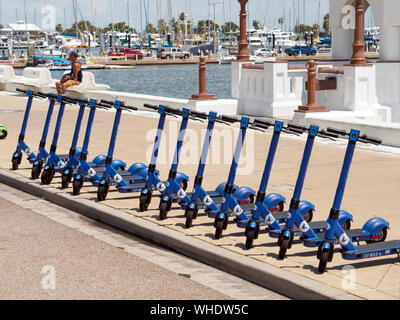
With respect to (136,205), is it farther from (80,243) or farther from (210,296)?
(210,296)

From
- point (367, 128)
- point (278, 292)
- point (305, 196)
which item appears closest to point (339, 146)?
point (367, 128)

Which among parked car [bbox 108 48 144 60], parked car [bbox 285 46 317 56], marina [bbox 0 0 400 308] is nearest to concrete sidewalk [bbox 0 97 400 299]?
marina [bbox 0 0 400 308]

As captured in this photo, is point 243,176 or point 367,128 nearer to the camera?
point 243,176

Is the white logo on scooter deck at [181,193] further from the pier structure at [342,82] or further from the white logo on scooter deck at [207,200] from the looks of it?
the pier structure at [342,82]

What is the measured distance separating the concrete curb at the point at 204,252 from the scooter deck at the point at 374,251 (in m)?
0.58

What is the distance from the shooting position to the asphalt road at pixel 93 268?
22.4 feet

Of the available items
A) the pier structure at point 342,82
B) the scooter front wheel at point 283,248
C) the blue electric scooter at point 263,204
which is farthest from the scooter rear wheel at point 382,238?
the pier structure at point 342,82

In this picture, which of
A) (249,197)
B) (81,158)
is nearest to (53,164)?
(81,158)

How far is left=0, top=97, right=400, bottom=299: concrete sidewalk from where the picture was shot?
7.08 metres

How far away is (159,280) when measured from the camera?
7215 mm

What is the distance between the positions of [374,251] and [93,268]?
264 centimetres

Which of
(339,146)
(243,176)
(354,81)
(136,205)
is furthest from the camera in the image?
(354,81)

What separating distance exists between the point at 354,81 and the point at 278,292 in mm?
12752

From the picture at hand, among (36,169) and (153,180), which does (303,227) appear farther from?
(36,169)
